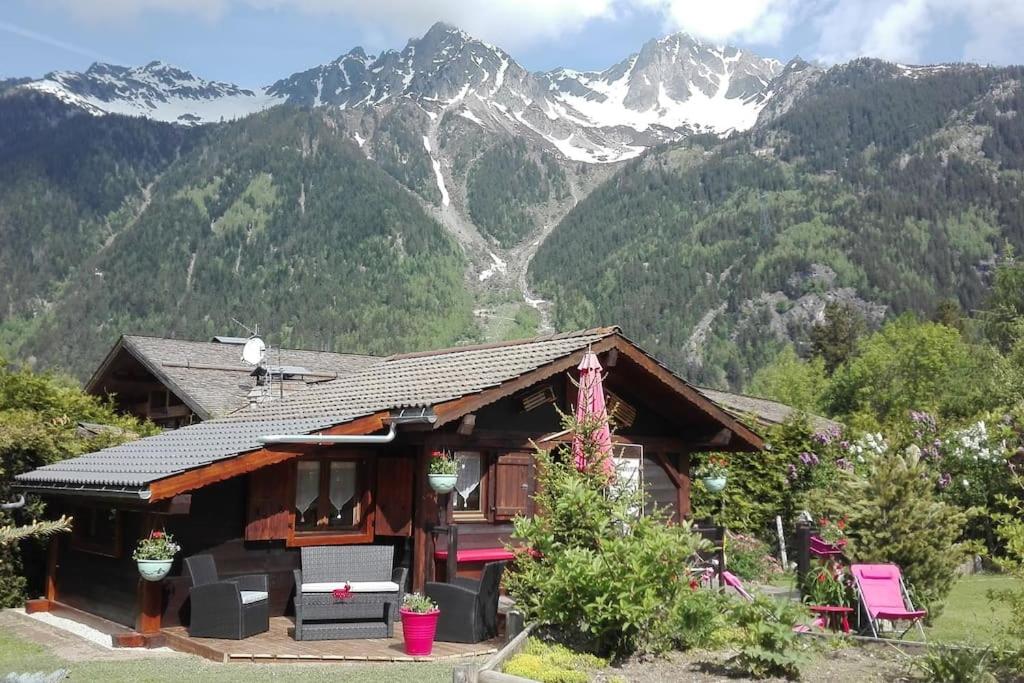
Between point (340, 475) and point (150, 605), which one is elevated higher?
point (340, 475)

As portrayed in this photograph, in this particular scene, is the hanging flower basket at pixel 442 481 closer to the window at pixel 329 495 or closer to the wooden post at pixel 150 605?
the window at pixel 329 495

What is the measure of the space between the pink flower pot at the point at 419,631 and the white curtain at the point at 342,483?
9.62 feet

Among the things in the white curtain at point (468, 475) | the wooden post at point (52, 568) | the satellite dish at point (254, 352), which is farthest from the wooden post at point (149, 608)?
the satellite dish at point (254, 352)

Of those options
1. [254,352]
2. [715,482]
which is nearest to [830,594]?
[715,482]

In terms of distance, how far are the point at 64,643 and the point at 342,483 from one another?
3.68 metres

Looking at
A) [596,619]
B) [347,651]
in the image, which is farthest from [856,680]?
[347,651]

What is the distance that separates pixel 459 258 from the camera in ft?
509

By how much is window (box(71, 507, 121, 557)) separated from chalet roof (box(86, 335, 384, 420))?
5.60 meters

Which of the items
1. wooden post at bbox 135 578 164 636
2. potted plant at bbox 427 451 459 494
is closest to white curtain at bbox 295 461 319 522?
potted plant at bbox 427 451 459 494

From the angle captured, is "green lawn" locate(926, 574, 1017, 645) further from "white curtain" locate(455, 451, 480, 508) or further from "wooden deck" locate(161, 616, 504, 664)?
"white curtain" locate(455, 451, 480, 508)

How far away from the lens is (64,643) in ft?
35.6

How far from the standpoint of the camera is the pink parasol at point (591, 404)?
419 inches

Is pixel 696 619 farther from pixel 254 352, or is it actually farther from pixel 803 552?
pixel 254 352

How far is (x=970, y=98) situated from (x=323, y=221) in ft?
356
